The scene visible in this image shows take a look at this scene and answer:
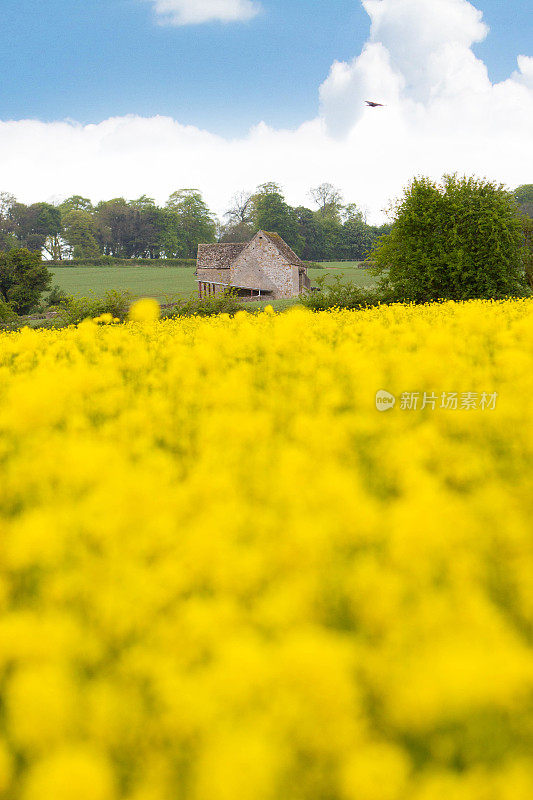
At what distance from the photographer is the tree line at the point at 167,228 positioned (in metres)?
75.0

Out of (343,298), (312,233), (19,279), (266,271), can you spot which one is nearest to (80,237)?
(312,233)

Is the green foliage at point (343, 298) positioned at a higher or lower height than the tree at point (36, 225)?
lower

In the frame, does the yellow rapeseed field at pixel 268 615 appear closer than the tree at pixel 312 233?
Yes

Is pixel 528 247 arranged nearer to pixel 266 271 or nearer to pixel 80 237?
pixel 266 271

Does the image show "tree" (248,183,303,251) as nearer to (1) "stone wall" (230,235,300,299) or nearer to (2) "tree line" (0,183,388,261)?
(2) "tree line" (0,183,388,261)

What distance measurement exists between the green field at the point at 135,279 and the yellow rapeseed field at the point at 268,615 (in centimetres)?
3749

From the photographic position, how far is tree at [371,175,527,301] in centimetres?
1566

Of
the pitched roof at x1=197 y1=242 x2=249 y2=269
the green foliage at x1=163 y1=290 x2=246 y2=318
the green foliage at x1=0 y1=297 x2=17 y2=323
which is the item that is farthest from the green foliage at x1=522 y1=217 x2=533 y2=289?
the pitched roof at x1=197 y1=242 x2=249 y2=269

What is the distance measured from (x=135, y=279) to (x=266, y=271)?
20.2 meters

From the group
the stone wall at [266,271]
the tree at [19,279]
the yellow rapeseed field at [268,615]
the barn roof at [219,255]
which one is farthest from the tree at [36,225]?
the yellow rapeseed field at [268,615]

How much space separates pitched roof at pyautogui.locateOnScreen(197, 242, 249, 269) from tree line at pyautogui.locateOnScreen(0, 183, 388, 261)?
31984 mm

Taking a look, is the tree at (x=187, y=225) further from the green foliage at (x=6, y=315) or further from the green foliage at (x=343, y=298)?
the green foliage at (x=343, y=298)

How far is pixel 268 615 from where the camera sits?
2.91 feet

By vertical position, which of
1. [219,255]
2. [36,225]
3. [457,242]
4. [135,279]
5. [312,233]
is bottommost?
[457,242]
